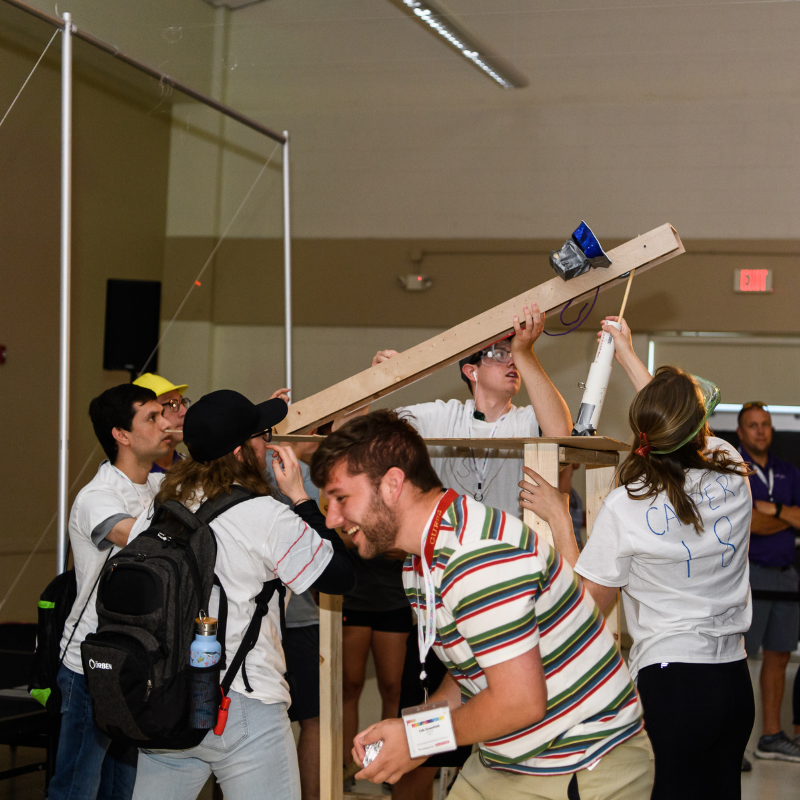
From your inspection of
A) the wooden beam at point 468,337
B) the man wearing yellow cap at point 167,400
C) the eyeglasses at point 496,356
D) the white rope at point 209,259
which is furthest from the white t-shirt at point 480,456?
the white rope at point 209,259

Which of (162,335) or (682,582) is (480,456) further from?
(162,335)

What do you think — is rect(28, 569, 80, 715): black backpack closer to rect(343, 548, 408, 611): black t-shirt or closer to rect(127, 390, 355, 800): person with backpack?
rect(127, 390, 355, 800): person with backpack

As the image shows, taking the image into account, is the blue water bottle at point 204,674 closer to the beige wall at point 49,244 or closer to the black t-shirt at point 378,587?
the black t-shirt at point 378,587

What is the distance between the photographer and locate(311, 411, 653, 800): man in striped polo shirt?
1.25 m

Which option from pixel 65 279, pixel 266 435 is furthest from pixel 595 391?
pixel 65 279

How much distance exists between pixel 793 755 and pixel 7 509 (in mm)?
4187

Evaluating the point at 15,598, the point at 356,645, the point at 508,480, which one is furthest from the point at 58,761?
the point at 15,598

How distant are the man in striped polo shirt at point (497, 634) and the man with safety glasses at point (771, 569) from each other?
3.12 meters

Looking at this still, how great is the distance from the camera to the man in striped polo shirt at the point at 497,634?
1.25 m

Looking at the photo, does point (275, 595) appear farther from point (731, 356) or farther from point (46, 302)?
point (731, 356)

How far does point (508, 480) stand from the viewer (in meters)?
2.79

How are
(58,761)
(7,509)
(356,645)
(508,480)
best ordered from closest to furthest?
1. (58,761)
2. (508,480)
3. (356,645)
4. (7,509)

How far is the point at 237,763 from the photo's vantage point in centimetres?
186

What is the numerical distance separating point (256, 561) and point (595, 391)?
1036mm
